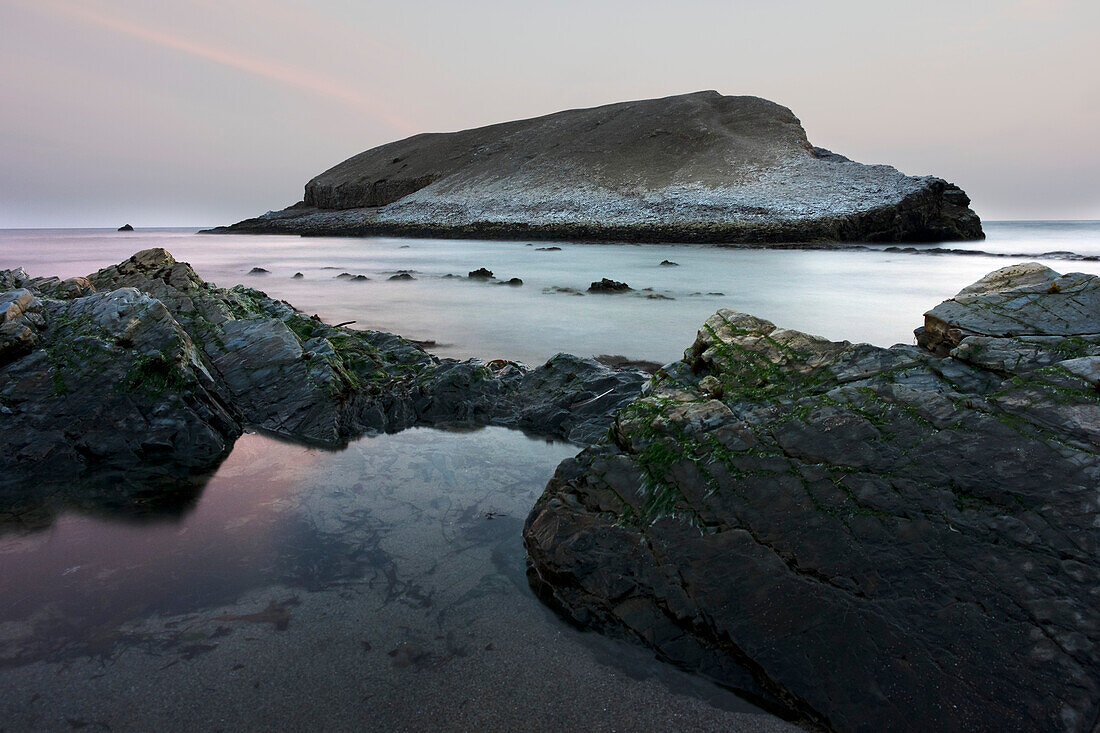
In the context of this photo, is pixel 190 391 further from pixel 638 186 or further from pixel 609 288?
pixel 638 186

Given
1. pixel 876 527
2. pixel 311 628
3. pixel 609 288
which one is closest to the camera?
pixel 876 527

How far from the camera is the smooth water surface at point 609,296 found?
427 inches

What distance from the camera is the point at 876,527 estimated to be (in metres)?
2.82

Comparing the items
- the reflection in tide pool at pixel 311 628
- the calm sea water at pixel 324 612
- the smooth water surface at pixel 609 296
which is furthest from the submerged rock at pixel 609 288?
the reflection in tide pool at pixel 311 628

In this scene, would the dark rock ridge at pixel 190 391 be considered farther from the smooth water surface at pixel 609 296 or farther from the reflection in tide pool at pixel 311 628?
the smooth water surface at pixel 609 296

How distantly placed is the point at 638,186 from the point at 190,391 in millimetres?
58043

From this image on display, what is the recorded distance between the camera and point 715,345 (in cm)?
450

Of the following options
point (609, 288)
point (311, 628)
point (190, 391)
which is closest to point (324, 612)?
point (311, 628)

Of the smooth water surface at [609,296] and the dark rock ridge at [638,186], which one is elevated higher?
the dark rock ridge at [638,186]

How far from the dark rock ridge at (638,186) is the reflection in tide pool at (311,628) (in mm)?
41791

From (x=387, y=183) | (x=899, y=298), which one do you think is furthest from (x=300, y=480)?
(x=387, y=183)

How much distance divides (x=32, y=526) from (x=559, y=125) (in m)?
88.4

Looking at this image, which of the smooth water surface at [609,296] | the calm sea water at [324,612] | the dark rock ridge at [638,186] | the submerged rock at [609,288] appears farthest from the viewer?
the dark rock ridge at [638,186]

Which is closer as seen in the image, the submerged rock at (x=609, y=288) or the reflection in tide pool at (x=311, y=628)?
the reflection in tide pool at (x=311, y=628)
